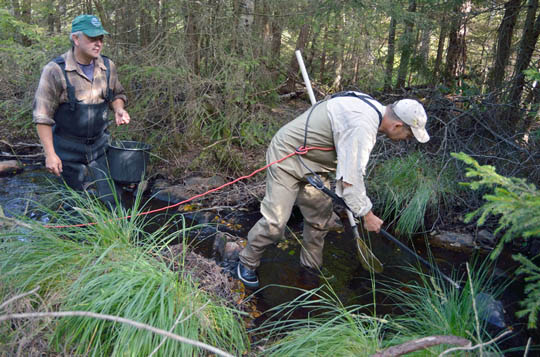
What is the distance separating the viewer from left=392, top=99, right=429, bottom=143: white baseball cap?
315 cm

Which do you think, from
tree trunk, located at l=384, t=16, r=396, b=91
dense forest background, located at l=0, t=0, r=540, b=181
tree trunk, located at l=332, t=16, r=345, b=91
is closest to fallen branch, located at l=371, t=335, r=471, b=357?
dense forest background, located at l=0, t=0, r=540, b=181

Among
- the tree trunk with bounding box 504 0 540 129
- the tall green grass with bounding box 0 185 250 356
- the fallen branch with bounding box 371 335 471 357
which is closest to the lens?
the fallen branch with bounding box 371 335 471 357

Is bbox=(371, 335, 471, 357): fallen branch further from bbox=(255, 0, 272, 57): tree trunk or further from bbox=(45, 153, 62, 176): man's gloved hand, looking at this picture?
bbox=(255, 0, 272, 57): tree trunk

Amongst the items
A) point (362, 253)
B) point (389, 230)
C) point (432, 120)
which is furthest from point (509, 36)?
point (362, 253)

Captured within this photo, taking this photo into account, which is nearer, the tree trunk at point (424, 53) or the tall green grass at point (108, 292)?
the tall green grass at point (108, 292)

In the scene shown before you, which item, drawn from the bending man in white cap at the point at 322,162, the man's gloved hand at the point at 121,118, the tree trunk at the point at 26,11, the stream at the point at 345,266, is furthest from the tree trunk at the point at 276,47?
the tree trunk at the point at 26,11

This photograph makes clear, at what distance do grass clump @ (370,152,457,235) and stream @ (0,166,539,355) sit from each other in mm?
330

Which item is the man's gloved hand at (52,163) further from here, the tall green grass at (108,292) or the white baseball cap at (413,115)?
the white baseball cap at (413,115)

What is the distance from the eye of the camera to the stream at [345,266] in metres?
3.84

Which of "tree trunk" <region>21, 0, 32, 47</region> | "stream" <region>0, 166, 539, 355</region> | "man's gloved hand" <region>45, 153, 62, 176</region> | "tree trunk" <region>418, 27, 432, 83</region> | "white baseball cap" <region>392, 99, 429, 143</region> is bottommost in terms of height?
"stream" <region>0, 166, 539, 355</region>

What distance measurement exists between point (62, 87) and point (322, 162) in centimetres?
241

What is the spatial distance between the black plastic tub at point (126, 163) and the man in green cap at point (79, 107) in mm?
530

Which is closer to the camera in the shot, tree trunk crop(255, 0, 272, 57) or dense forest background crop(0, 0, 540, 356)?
dense forest background crop(0, 0, 540, 356)

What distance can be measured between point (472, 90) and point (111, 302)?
6.17 m
